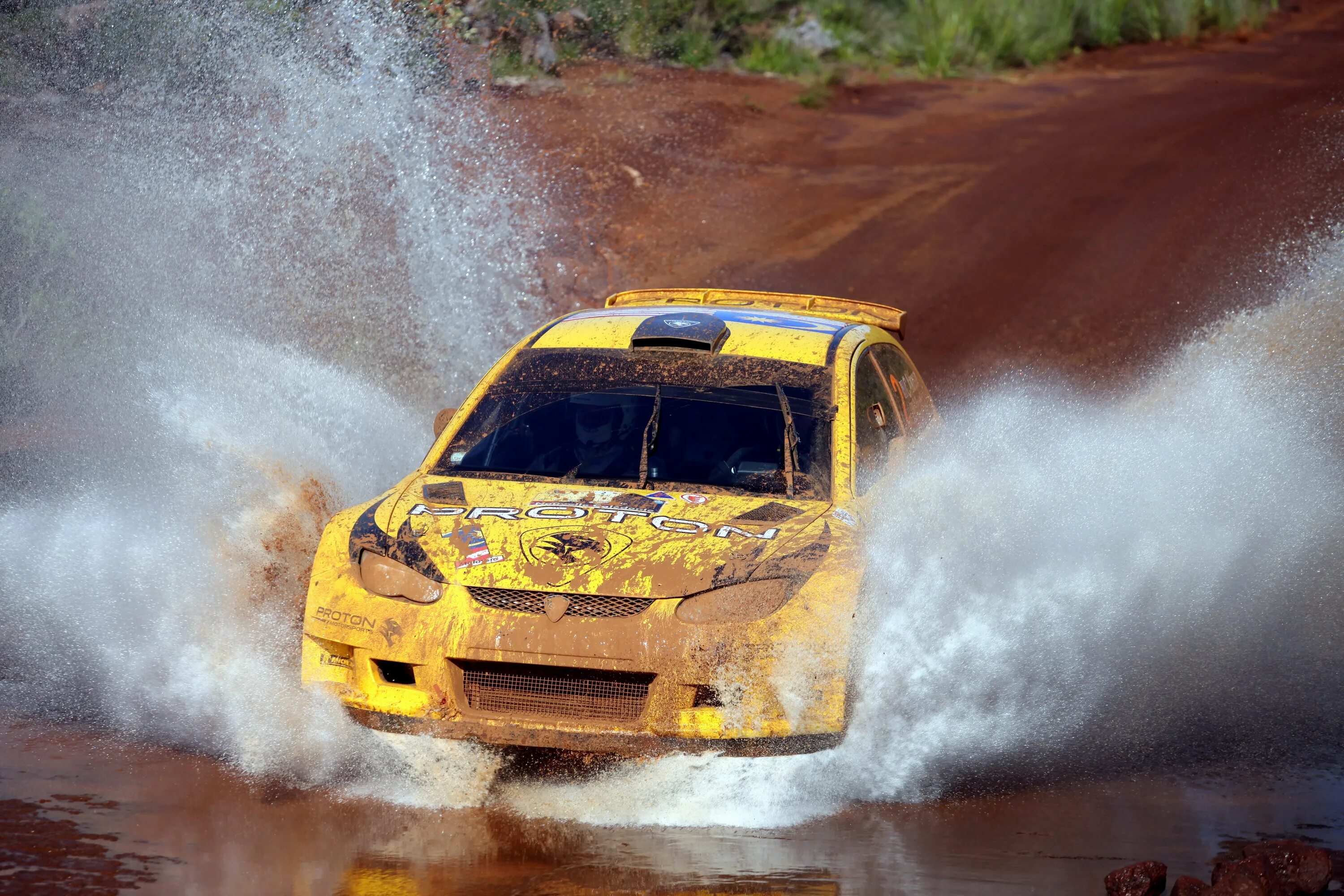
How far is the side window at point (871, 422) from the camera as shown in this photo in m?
6.08

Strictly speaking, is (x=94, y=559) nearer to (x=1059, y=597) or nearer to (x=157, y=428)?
(x=157, y=428)

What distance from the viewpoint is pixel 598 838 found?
15.7ft

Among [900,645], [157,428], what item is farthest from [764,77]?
[900,645]

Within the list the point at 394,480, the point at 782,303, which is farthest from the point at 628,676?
the point at 394,480

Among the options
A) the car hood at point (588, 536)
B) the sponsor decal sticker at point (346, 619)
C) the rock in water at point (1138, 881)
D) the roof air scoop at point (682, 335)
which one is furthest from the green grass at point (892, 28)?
the rock in water at point (1138, 881)

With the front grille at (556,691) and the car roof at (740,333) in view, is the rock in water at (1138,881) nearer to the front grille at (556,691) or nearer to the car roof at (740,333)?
the front grille at (556,691)

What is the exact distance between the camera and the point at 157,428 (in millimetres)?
10938

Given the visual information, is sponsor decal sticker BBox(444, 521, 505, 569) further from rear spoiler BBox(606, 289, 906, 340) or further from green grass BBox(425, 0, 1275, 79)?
green grass BBox(425, 0, 1275, 79)

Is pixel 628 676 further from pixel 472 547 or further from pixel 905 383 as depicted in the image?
pixel 905 383

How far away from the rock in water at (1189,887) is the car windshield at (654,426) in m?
2.04

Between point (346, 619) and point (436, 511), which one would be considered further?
point (436, 511)

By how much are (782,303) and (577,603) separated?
3424mm

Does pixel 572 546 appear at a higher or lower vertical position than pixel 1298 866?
higher

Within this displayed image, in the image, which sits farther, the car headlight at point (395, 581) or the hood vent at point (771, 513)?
the hood vent at point (771, 513)
